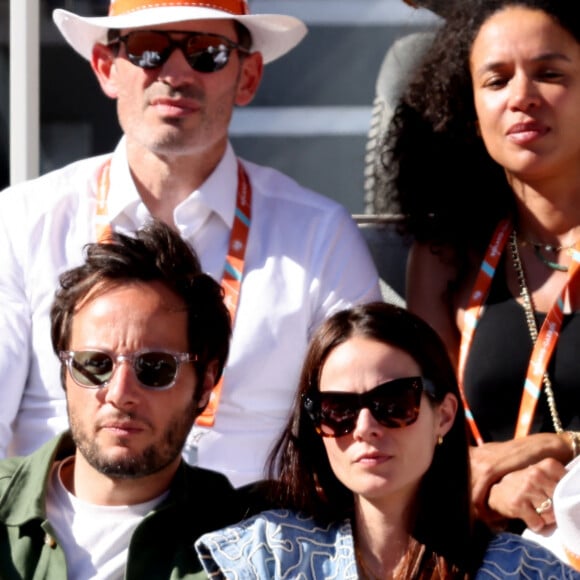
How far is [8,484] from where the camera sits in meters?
3.13

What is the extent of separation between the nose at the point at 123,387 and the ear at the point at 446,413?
1.94ft

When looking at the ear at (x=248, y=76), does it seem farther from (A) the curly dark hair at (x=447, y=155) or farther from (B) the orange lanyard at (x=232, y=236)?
(A) the curly dark hair at (x=447, y=155)

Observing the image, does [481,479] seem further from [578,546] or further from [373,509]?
[373,509]

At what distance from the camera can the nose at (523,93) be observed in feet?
12.5

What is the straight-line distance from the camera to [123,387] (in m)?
3.00

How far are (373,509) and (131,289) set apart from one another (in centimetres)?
69

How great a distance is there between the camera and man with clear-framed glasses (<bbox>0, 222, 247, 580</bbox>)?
3.02m

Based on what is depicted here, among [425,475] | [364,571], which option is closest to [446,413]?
[425,475]

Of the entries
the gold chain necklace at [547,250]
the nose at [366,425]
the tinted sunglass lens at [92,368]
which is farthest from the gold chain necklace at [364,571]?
the gold chain necklace at [547,250]

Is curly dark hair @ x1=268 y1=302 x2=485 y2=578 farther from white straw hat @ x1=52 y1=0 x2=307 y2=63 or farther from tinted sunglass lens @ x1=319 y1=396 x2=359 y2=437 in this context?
white straw hat @ x1=52 y1=0 x2=307 y2=63

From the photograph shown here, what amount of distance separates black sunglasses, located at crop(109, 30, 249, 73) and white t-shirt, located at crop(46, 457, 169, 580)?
1.40 meters

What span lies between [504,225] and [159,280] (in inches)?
47.4

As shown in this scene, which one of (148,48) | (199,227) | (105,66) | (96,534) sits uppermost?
(148,48)

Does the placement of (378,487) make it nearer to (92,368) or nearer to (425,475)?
(425,475)
